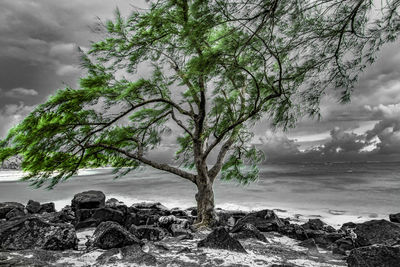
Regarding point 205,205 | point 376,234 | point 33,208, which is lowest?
point 33,208

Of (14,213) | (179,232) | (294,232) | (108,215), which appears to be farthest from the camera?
(14,213)

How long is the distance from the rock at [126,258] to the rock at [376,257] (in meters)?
2.83

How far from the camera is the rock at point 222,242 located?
4363 millimetres

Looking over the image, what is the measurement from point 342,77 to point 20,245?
20.9ft

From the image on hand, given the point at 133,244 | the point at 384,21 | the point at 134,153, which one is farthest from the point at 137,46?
the point at 384,21

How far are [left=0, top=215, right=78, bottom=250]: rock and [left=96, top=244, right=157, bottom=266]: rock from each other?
43.3 inches

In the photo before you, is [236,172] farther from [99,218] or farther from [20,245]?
[20,245]

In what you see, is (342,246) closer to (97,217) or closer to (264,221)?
(264,221)

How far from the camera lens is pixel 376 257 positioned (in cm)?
340

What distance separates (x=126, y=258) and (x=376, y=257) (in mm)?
3503

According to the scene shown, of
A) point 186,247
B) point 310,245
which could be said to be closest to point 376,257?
point 310,245

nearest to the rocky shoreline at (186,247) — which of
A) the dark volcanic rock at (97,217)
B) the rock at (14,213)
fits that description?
the dark volcanic rock at (97,217)

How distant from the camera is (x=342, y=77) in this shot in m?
4.47

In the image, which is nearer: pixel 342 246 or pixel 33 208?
pixel 342 246
